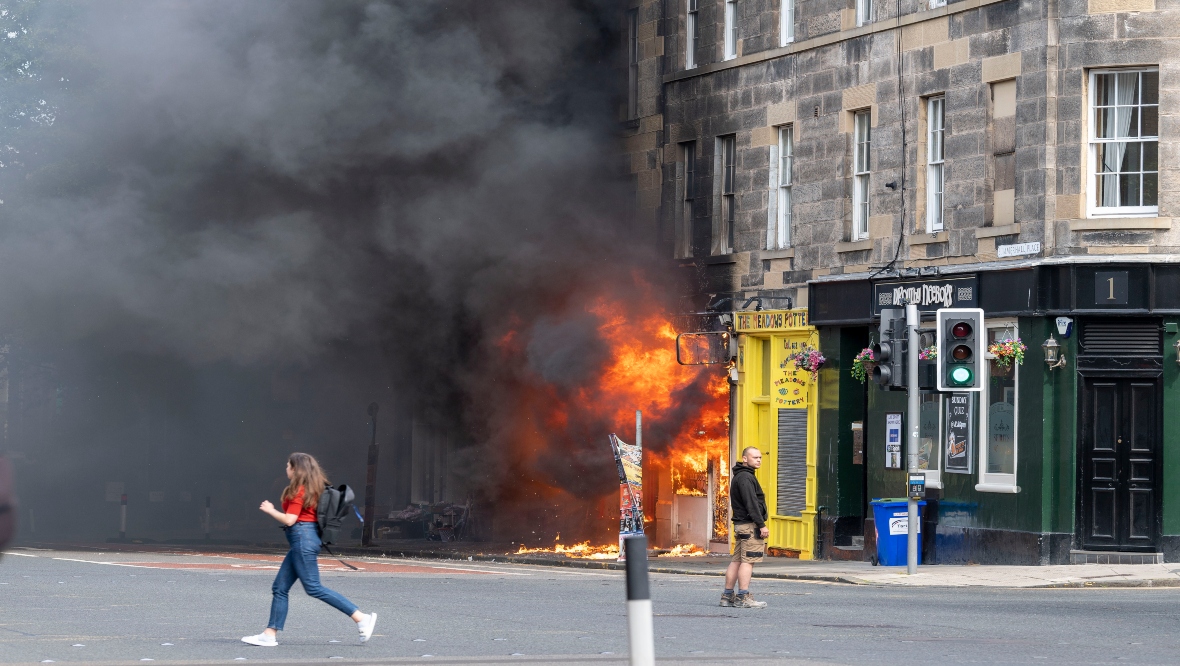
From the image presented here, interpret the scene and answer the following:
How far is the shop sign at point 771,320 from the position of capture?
79.8 ft

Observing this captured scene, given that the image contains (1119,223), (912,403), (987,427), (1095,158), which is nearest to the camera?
(912,403)

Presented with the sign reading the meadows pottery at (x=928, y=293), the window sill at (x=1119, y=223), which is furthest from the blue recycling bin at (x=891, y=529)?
the window sill at (x=1119, y=223)

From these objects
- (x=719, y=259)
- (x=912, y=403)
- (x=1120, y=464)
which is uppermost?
(x=719, y=259)

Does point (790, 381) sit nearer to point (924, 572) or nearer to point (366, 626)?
point (924, 572)

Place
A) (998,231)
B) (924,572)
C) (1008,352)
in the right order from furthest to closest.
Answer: (998,231) < (1008,352) < (924,572)

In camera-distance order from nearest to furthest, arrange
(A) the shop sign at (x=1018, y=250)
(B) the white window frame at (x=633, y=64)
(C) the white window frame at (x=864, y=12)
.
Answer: (A) the shop sign at (x=1018, y=250), (C) the white window frame at (x=864, y=12), (B) the white window frame at (x=633, y=64)

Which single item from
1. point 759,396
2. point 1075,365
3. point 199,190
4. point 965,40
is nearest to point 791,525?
point 759,396

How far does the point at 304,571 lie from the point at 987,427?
1176 cm

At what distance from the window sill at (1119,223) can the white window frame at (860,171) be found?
150 inches

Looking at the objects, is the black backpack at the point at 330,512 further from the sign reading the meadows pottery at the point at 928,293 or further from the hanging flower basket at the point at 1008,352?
the sign reading the meadows pottery at the point at 928,293

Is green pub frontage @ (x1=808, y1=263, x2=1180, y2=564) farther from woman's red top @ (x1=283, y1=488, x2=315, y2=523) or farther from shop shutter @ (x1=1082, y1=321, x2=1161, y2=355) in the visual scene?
woman's red top @ (x1=283, y1=488, x2=315, y2=523)

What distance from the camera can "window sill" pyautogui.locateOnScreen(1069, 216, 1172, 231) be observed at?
19.9m

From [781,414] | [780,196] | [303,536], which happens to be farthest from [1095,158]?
[303,536]

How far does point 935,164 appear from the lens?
72.9ft
